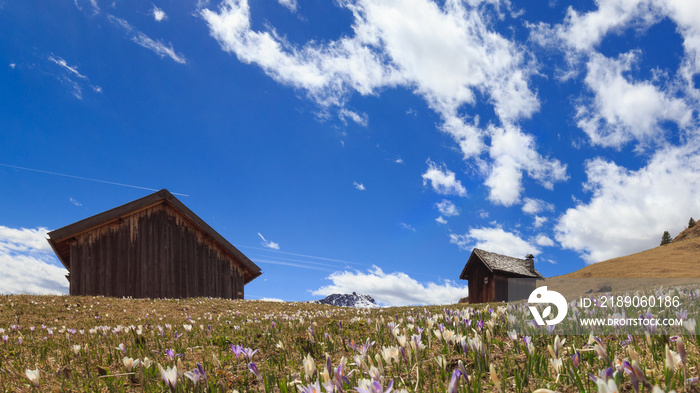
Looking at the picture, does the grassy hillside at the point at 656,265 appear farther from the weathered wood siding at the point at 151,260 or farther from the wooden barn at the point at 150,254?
the weathered wood siding at the point at 151,260

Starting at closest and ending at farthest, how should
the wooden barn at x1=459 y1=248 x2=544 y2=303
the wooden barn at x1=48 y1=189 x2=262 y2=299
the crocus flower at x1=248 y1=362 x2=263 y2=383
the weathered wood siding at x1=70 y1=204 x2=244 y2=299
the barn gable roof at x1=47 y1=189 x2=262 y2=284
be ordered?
the crocus flower at x1=248 y1=362 x2=263 y2=383
the barn gable roof at x1=47 y1=189 x2=262 y2=284
the wooden barn at x1=48 y1=189 x2=262 y2=299
the weathered wood siding at x1=70 y1=204 x2=244 y2=299
the wooden barn at x1=459 y1=248 x2=544 y2=303

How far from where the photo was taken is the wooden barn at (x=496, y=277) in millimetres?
40219

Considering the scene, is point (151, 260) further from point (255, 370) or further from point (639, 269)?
point (639, 269)

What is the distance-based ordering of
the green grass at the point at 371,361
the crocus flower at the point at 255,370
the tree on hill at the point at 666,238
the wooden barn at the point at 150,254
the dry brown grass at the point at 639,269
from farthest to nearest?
the tree on hill at the point at 666,238, the dry brown grass at the point at 639,269, the wooden barn at the point at 150,254, the crocus flower at the point at 255,370, the green grass at the point at 371,361

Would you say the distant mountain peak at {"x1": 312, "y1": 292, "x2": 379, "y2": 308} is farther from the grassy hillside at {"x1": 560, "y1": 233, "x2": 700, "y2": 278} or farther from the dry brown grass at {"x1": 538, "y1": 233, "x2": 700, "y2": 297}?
the grassy hillside at {"x1": 560, "y1": 233, "x2": 700, "y2": 278}

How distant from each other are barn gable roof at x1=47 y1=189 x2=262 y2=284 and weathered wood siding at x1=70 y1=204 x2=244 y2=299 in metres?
0.51

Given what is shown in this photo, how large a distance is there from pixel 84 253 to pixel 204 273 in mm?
7128

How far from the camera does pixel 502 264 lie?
41.8 meters

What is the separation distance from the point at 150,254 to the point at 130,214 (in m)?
2.69

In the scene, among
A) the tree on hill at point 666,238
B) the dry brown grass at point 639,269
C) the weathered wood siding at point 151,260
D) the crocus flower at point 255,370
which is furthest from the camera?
the tree on hill at point 666,238

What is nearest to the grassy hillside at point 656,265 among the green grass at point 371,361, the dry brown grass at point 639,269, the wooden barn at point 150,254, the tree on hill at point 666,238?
the dry brown grass at point 639,269

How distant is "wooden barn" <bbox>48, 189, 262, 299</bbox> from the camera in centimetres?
2419

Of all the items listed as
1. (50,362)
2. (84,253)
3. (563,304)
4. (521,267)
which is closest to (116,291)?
(84,253)

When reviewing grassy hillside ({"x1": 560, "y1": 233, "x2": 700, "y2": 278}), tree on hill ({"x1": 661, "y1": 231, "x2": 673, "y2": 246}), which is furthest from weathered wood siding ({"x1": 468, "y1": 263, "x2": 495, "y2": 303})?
tree on hill ({"x1": 661, "y1": 231, "x2": 673, "y2": 246})
